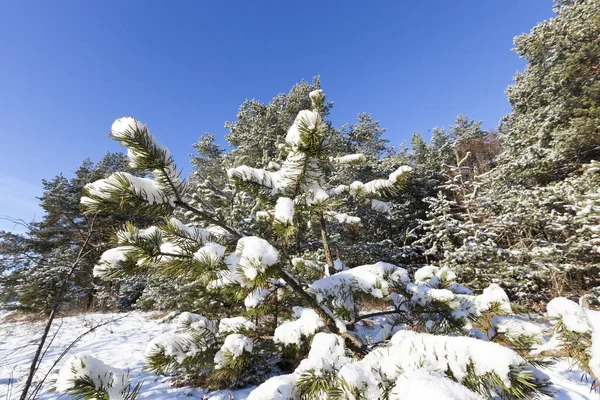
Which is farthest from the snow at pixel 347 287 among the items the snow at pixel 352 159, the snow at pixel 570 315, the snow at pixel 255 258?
the snow at pixel 352 159

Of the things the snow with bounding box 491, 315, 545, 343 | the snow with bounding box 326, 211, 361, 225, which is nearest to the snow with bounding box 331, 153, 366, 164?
the snow with bounding box 326, 211, 361, 225

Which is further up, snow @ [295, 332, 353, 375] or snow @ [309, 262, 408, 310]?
snow @ [309, 262, 408, 310]

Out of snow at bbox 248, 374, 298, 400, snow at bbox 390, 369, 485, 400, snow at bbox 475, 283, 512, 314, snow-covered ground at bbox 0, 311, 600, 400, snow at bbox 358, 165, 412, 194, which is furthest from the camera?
snow-covered ground at bbox 0, 311, 600, 400

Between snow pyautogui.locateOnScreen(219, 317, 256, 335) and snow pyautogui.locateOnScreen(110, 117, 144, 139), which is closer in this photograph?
snow pyautogui.locateOnScreen(110, 117, 144, 139)

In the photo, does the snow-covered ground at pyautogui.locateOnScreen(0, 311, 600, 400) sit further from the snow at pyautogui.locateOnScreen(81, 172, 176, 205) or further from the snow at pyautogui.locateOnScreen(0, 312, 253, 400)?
the snow at pyautogui.locateOnScreen(81, 172, 176, 205)

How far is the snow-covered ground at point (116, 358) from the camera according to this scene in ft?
10.3

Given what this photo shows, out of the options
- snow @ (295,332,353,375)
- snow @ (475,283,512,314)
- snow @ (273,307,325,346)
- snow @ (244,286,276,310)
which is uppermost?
snow @ (244,286,276,310)

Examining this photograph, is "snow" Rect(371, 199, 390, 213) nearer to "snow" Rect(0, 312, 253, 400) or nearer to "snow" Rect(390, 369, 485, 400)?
"snow" Rect(390, 369, 485, 400)

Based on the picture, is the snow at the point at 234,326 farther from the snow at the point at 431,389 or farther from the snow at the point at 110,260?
the snow at the point at 431,389

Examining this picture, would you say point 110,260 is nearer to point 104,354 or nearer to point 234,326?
point 234,326

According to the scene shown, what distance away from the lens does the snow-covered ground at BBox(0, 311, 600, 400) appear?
3125 mm

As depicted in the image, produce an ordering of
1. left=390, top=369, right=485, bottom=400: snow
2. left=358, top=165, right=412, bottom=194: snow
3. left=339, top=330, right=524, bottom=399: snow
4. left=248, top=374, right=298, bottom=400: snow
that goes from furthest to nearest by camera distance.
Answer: left=358, top=165, right=412, bottom=194: snow, left=248, top=374, right=298, bottom=400: snow, left=339, top=330, right=524, bottom=399: snow, left=390, top=369, right=485, bottom=400: snow

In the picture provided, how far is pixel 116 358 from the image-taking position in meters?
4.81

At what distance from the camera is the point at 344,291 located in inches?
47.3
